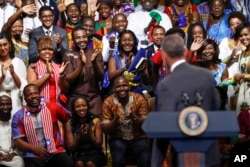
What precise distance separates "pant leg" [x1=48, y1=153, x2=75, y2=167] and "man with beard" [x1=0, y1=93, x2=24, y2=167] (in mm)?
314

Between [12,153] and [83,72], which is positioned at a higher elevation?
[83,72]

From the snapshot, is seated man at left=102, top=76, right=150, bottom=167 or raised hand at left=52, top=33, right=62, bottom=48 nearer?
seated man at left=102, top=76, right=150, bottom=167

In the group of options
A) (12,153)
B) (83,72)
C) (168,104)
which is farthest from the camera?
(83,72)

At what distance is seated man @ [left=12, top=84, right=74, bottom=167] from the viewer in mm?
7879

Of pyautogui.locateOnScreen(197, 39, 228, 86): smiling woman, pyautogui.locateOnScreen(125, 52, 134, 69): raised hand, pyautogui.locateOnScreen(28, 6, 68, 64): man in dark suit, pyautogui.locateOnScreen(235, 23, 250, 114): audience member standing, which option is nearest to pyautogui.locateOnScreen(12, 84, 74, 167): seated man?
pyautogui.locateOnScreen(28, 6, 68, 64): man in dark suit

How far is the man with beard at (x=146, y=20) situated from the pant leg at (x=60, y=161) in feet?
6.64

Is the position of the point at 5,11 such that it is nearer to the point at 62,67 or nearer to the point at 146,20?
the point at 62,67

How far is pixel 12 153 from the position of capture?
26.4 ft

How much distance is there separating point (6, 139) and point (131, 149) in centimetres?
133

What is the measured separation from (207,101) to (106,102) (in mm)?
2688

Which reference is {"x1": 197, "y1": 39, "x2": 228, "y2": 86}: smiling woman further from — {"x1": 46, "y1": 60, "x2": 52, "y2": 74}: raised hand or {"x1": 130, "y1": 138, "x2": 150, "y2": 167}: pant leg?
{"x1": 46, "y1": 60, "x2": 52, "y2": 74}: raised hand

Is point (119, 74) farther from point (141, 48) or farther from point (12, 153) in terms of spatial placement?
point (12, 153)

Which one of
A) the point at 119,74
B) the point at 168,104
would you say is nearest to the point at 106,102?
the point at 119,74

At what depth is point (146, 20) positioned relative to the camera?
9578mm
